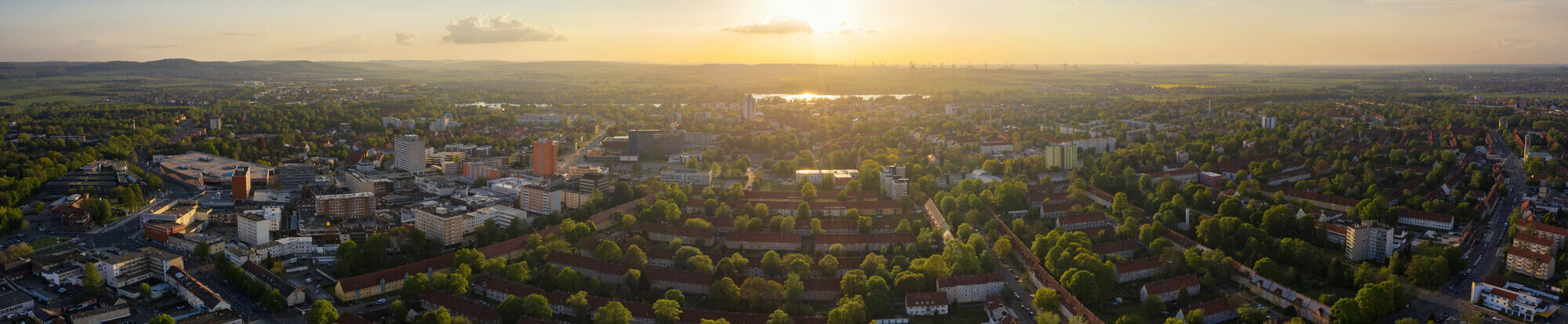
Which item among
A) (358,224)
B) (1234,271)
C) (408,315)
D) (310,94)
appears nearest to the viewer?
(408,315)

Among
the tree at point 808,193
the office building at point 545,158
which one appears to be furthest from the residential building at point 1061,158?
the office building at point 545,158

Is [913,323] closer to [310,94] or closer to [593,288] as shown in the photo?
[593,288]

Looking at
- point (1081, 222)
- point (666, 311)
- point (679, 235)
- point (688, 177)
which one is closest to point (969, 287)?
point (666, 311)

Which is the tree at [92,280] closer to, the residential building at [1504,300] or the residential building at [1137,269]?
the residential building at [1137,269]

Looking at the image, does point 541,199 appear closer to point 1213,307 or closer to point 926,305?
point 926,305

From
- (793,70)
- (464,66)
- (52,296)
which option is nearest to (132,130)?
(52,296)

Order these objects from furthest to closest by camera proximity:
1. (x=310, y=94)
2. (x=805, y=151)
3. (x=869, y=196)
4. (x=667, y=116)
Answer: (x=310, y=94) < (x=667, y=116) < (x=805, y=151) < (x=869, y=196)

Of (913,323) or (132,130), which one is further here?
(132,130)
